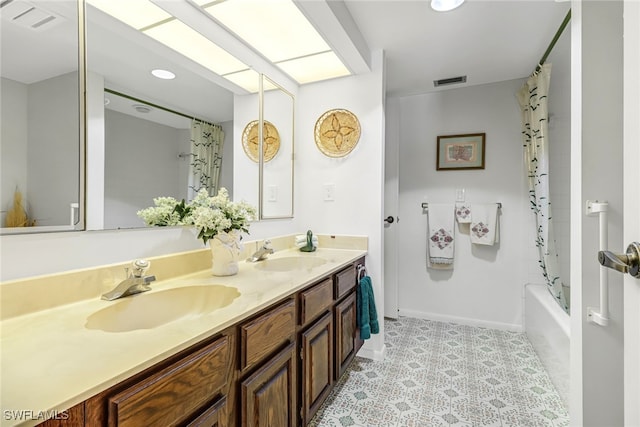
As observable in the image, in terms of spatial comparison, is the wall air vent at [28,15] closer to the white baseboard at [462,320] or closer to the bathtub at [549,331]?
the bathtub at [549,331]

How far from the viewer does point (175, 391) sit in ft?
2.19

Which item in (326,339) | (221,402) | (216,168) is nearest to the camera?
(221,402)

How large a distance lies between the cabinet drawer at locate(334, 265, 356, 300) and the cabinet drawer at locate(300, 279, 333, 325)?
3.2 inches

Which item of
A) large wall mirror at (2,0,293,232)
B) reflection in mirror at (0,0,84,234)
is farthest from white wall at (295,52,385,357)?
reflection in mirror at (0,0,84,234)

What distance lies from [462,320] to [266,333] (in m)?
2.52

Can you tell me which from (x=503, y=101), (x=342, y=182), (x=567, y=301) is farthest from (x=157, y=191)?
(x=503, y=101)

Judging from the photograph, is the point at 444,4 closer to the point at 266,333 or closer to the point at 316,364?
the point at 266,333

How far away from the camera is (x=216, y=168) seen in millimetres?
1617

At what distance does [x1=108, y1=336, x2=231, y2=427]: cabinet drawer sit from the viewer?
0.57 meters

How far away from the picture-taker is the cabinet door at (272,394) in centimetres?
91

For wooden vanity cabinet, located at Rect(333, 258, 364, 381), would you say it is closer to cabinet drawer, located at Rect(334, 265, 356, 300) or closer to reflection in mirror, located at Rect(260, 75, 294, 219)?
cabinet drawer, located at Rect(334, 265, 356, 300)

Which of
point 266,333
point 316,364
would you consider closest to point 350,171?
point 316,364

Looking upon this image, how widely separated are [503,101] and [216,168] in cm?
266

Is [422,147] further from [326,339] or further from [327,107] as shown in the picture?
[326,339]
